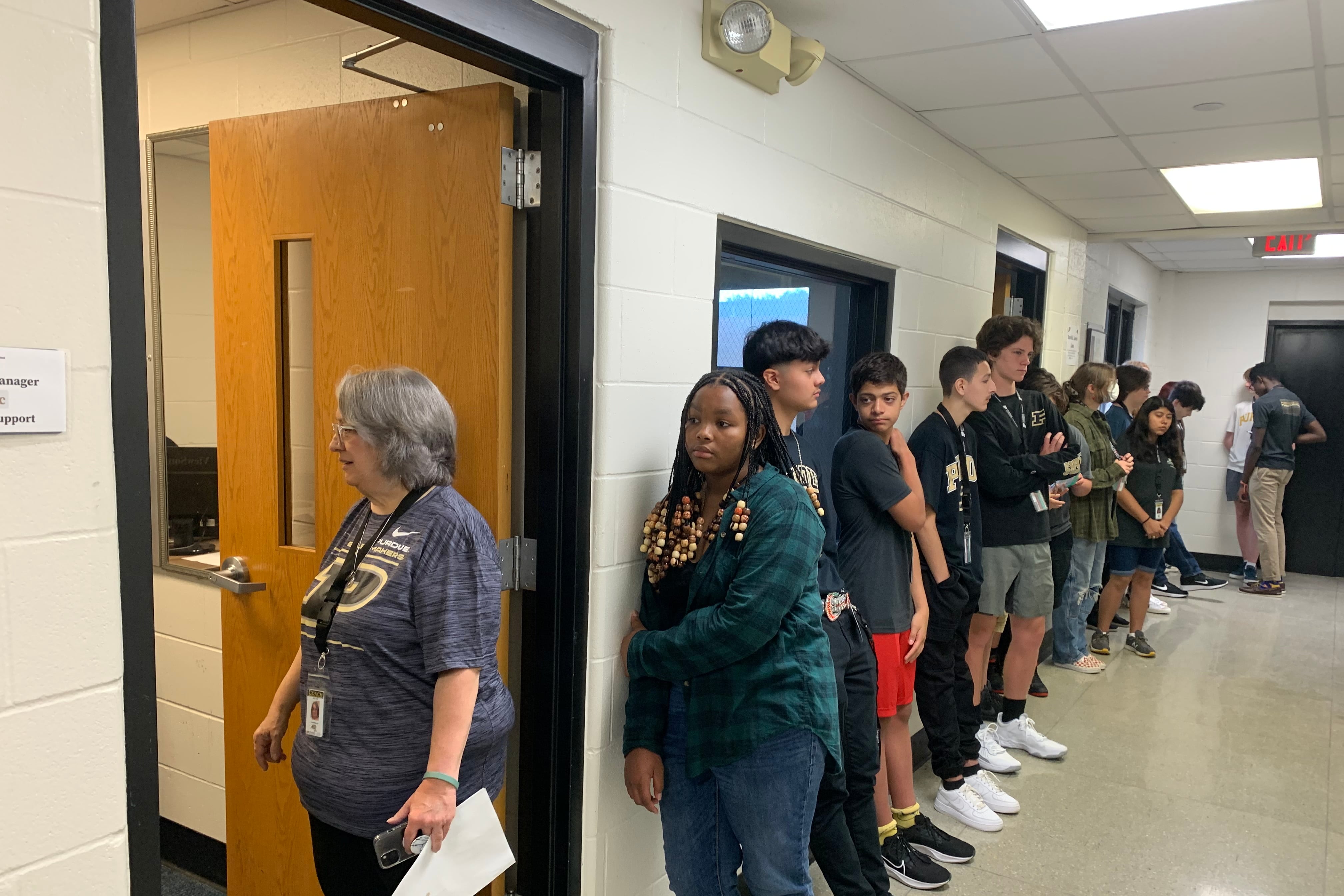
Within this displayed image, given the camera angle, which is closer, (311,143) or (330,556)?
(330,556)

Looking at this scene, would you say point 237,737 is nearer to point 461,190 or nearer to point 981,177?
point 461,190

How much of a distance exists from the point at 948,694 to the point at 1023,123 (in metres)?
2.17

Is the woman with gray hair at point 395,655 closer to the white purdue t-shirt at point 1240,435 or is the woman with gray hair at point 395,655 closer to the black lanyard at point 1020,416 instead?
the black lanyard at point 1020,416

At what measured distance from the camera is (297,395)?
2117 millimetres

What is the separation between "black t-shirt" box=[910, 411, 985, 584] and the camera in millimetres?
2811

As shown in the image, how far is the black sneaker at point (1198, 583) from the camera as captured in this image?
22.9 feet

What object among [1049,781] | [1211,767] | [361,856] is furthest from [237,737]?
[1211,767]

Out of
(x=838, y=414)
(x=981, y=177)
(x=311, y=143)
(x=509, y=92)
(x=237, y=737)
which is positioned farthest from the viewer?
Result: (x=981, y=177)

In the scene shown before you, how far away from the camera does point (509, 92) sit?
5.89 ft

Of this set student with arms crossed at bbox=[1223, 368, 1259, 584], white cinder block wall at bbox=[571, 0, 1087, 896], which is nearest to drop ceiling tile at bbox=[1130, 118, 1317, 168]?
white cinder block wall at bbox=[571, 0, 1087, 896]

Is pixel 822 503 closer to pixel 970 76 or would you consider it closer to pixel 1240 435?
pixel 970 76

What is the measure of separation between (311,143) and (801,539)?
4.71ft

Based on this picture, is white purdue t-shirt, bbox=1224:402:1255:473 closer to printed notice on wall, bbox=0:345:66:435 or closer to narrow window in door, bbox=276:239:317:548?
narrow window in door, bbox=276:239:317:548

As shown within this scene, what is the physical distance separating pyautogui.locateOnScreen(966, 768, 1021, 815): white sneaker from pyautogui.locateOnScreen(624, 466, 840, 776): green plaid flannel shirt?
1.64 metres
